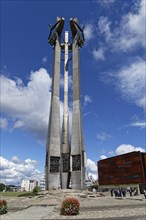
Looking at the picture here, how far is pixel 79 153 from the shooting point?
2914 cm

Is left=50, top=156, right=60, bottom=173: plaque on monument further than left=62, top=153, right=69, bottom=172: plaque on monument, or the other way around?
left=62, top=153, right=69, bottom=172: plaque on monument

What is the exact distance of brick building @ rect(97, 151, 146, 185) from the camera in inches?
2158

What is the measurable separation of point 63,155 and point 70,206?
62.4 ft

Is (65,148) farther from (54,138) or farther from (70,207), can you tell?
(70,207)

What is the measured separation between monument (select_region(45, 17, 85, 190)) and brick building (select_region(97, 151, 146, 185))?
29.5 m

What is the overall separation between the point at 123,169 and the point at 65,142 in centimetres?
3387

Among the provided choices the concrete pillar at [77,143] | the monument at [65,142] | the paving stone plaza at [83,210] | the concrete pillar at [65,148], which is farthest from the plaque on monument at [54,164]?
the paving stone plaza at [83,210]

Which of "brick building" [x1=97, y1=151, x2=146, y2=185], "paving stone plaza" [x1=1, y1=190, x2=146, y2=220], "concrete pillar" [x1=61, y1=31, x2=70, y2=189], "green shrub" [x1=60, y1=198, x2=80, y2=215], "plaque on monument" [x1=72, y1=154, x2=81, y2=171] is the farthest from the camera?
"brick building" [x1=97, y1=151, x2=146, y2=185]

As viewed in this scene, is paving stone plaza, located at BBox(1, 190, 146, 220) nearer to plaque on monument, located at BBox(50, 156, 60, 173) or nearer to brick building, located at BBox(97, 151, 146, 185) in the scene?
plaque on monument, located at BBox(50, 156, 60, 173)

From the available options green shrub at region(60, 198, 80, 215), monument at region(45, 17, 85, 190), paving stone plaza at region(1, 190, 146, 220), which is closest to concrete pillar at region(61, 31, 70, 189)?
monument at region(45, 17, 85, 190)

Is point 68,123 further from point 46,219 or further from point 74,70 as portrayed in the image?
point 46,219

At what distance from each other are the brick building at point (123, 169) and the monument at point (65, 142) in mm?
29483

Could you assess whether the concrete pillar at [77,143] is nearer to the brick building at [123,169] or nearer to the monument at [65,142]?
the monument at [65,142]

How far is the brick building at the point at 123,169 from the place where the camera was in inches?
2158
